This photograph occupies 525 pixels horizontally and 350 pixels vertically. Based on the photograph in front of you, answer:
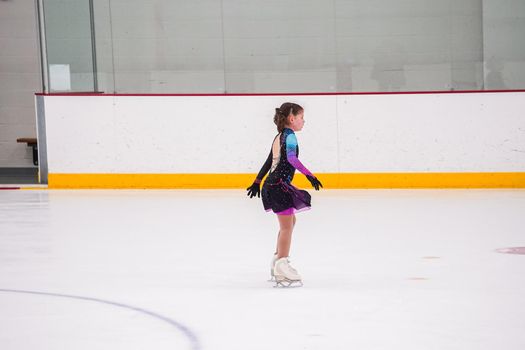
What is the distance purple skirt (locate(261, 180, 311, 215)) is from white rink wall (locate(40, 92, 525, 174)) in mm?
6776

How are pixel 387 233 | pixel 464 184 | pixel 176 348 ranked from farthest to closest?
pixel 464 184 → pixel 387 233 → pixel 176 348

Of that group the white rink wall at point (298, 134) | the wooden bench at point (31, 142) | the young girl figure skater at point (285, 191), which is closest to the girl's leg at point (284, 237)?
the young girl figure skater at point (285, 191)

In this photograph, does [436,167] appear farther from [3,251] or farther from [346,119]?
[3,251]

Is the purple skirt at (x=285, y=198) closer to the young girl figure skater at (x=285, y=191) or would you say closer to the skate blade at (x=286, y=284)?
the young girl figure skater at (x=285, y=191)

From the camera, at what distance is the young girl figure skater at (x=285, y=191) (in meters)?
5.73

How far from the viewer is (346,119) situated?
41.5 ft

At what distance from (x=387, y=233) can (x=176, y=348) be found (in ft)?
14.0

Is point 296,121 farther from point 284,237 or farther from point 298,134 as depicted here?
point 298,134

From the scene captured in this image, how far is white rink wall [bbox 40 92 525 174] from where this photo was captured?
1241 cm

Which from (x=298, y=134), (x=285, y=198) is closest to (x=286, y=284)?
(x=285, y=198)

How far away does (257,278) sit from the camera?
6.09 m

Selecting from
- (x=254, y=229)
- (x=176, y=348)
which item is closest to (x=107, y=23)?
(x=254, y=229)

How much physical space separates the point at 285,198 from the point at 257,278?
60 cm

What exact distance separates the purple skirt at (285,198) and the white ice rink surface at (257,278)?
45cm
